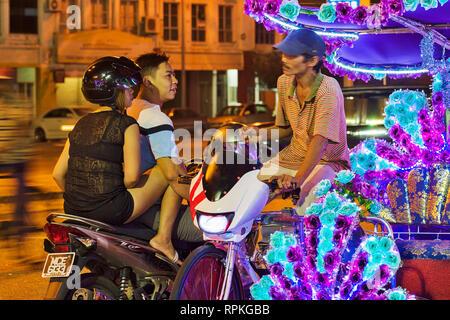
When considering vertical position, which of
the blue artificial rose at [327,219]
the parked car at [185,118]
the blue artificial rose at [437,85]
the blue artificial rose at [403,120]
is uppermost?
the blue artificial rose at [437,85]

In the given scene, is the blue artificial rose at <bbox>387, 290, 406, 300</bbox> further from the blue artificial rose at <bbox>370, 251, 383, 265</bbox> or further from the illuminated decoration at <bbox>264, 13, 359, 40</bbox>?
the illuminated decoration at <bbox>264, 13, 359, 40</bbox>

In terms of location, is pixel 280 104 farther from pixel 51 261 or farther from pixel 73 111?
pixel 73 111

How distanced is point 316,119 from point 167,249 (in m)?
1.18

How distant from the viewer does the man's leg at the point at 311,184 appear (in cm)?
456

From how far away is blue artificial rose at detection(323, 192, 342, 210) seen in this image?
4164 mm

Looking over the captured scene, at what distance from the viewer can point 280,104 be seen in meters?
5.06

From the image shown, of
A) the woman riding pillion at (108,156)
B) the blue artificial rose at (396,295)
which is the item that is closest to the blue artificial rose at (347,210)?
the blue artificial rose at (396,295)

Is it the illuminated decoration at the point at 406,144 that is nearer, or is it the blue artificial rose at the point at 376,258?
the blue artificial rose at the point at 376,258

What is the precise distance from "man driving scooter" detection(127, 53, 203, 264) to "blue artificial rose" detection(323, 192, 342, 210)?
0.84 meters

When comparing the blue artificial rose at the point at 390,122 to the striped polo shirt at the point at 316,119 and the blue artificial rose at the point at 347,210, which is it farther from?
the blue artificial rose at the point at 347,210

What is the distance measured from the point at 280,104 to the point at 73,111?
24516mm

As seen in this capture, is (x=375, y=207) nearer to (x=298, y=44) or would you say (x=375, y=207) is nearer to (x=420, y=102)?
(x=420, y=102)

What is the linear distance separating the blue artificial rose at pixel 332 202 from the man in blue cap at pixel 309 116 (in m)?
0.19
